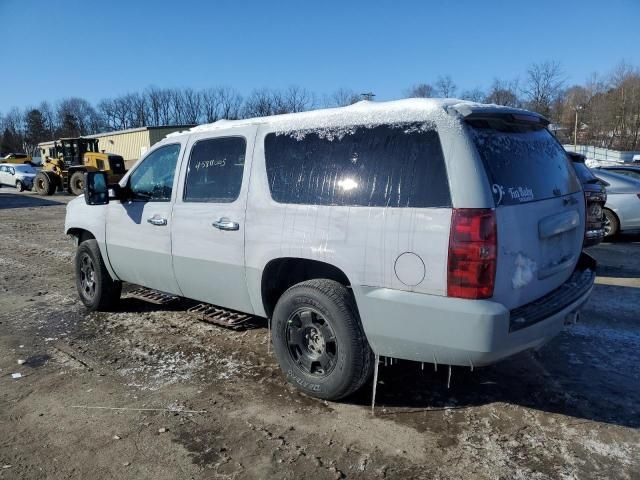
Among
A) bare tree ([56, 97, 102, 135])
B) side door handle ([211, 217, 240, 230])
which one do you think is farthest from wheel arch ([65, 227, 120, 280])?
bare tree ([56, 97, 102, 135])

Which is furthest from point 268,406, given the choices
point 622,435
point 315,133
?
point 622,435

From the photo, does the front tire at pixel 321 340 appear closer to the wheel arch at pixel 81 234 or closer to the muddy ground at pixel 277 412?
the muddy ground at pixel 277 412

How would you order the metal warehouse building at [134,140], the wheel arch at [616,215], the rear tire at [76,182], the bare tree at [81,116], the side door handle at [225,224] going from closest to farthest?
the side door handle at [225,224] → the wheel arch at [616,215] → the rear tire at [76,182] → the metal warehouse building at [134,140] → the bare tree at [81,116]

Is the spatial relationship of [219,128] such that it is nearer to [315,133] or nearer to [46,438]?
→ [315,133]

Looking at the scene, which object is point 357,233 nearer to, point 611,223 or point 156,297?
point 156,297

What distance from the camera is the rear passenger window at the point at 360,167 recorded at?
9.70 feet

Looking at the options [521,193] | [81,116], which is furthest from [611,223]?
[81,116]

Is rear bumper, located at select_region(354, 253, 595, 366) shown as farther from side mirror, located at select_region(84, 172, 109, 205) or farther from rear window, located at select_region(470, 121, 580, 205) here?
side mirror, located at select_region(84, 172, 109, 205)

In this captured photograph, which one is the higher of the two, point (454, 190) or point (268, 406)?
point (454, 190)

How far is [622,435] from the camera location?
3.05 metres

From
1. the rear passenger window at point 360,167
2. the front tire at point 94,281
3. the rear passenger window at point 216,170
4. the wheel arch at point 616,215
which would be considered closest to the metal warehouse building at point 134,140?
the wheel arch at point 616,215

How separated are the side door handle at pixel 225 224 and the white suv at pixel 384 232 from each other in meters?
0.02

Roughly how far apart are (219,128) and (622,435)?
3640 millimetres

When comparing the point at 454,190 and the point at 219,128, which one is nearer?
the point at 454,190
